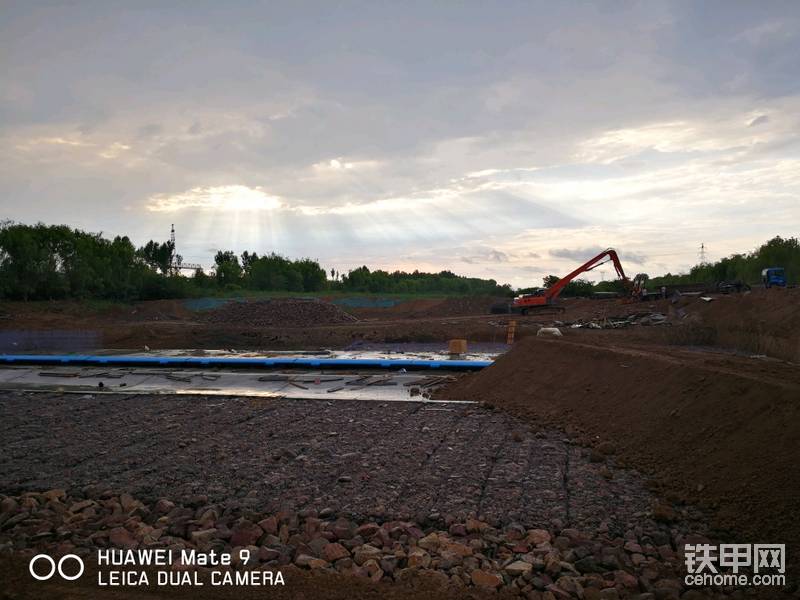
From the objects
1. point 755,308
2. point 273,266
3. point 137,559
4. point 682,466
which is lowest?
point 137,559

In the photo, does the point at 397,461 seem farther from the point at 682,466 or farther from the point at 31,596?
the point at 31,596

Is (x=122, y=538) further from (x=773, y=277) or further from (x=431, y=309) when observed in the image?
(x=773, y=277)

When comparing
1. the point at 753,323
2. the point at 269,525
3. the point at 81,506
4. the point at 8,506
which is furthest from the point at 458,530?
the point at 753,323

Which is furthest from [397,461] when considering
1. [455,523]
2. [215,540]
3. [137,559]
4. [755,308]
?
[755,308]

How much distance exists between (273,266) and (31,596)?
186 feet

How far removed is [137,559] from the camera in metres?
4.59

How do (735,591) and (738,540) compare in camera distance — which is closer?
(735,591)

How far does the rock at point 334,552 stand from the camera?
179 inches

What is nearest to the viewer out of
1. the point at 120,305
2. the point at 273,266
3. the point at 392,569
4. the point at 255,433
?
the point at 392,569

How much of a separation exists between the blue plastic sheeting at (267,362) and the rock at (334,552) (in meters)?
9.59

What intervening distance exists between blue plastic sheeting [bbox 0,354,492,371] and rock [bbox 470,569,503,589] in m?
9.79

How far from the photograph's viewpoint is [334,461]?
277 inches

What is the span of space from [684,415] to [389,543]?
4.33m

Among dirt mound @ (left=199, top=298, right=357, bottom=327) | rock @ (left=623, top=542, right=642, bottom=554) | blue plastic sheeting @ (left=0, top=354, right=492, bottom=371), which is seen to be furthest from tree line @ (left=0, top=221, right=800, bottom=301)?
rock @ (left=623, top=542, right=642, bottom=554)
